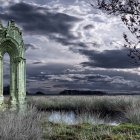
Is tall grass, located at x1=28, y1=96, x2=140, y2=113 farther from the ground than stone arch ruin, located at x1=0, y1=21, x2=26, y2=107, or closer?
closer

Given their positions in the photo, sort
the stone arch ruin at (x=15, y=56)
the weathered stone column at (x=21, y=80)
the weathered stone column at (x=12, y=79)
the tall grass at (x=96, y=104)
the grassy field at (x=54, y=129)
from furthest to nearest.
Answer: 1. the tall grass at (x=96, y=104)
2. the weathered stone column at (x=12, y=79)
3. the weathered stone column at (x=21, y=80)
4. the stone arch ruin at (x=15, y=56)
5. the grassy field at (x=54, y=129)

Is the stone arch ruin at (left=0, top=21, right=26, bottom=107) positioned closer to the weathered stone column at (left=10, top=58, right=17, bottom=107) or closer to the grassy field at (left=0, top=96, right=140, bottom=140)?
the weathered stone column at (left=10, top=58, right=17, bottom=107)

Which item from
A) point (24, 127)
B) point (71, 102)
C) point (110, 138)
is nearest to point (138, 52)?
point (110, 138)

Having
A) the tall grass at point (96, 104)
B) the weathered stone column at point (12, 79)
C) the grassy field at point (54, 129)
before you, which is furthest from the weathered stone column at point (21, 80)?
the grassy field at point (54, 129)

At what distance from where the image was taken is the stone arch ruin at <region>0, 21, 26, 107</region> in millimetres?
28391

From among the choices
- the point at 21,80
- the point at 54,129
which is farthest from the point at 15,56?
the point at 54,129

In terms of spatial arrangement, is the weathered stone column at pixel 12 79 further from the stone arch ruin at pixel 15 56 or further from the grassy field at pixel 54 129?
the grassy field at pixel 54 129

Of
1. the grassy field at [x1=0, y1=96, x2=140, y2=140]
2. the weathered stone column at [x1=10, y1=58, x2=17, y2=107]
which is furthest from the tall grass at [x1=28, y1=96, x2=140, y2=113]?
the grassy field at [x1=0, y1=96, x2=140, y2=140]

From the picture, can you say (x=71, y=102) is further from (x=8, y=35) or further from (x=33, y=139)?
(x=33, y=139)

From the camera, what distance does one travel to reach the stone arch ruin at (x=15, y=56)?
93.1 feet

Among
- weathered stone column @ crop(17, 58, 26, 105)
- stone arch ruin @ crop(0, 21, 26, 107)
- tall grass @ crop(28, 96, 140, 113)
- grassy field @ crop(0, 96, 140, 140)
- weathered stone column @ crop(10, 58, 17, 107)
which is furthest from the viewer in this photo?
tall grass @ crop(28, 96, 140, 113)

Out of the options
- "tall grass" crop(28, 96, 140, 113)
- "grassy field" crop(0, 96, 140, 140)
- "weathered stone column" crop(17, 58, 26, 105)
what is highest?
"weathered stone column" crop(17, 58, 26, 105)

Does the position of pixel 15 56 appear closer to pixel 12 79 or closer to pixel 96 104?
pixel 12 79

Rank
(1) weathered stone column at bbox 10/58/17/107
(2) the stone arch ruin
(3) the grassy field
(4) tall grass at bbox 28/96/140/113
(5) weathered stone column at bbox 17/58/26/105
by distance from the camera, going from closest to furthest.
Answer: (3) the grassy field
(2) the stone arch ruin
(5) weathered stone column at bbox 17/58/26/105
(1) weathered stone column at bbox 10/58/17/107
(4) tall grass at bbox 28/96/140/113
